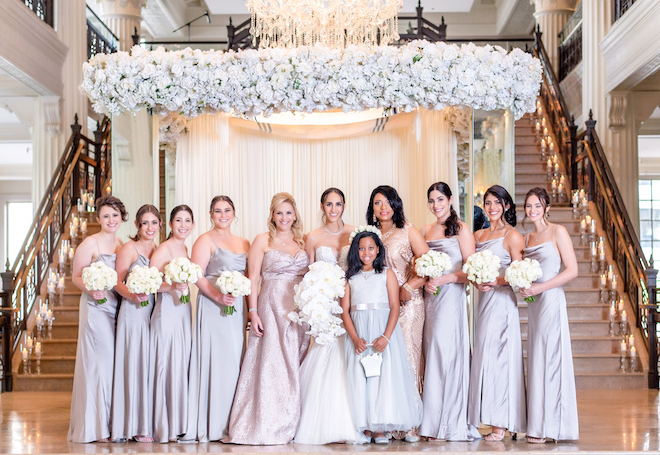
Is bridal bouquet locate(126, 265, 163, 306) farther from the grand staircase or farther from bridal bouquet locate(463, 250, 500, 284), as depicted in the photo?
the grand staircase

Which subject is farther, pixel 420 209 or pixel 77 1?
pixel 77 1

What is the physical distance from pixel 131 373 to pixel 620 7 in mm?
8924

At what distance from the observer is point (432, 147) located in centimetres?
681

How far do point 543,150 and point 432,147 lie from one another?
19.6 feet

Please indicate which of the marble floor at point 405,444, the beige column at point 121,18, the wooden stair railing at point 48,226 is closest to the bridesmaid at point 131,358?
the marble floor at point 405,444

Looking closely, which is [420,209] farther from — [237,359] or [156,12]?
[156,12]

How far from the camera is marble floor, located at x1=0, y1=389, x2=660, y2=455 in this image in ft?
16.2

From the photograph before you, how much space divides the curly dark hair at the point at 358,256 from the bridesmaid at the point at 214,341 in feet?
2.61

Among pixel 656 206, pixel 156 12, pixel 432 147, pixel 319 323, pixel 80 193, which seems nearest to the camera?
pixel 319 323

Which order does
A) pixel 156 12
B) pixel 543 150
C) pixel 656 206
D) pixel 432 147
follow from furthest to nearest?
pixel 656 206, pixel 156 12, pixel 543 150, pixel 432 147

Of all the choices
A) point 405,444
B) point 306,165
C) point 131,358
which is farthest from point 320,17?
point 405,444

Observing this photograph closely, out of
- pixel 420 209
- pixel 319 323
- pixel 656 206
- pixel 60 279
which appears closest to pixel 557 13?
pixel 656 206

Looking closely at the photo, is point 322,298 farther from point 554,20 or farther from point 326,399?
point 554,20

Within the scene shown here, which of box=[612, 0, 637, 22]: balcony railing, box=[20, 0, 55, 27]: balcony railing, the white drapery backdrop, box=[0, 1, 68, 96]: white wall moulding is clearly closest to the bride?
the white drapery backdrop
